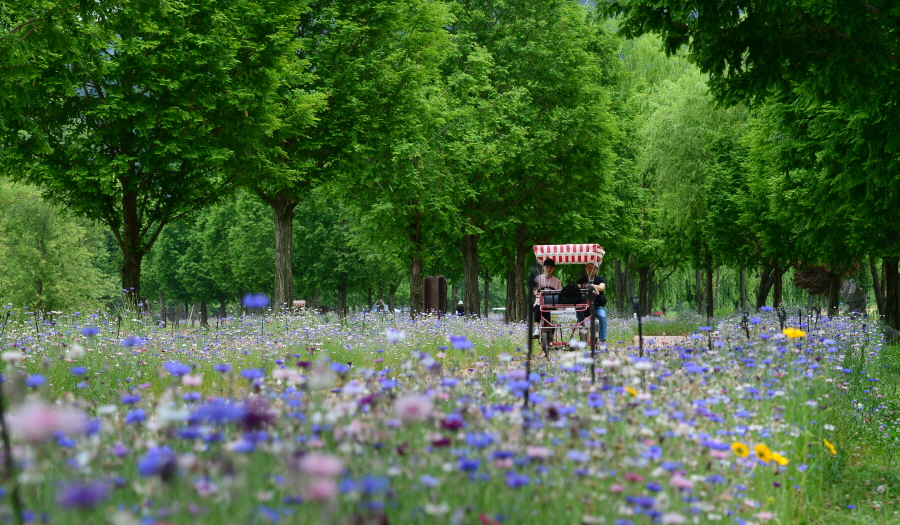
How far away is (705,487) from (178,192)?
14276 millimetres

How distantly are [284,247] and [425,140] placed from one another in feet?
18.3

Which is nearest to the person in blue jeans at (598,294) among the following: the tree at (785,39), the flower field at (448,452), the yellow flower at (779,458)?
the tree at (785,39)

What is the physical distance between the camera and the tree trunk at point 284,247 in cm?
1831

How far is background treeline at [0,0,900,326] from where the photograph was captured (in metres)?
12.7

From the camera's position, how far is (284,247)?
18562 mm

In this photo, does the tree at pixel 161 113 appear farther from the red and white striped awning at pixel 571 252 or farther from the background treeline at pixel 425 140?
the red and white striped awning at pixel 571 252

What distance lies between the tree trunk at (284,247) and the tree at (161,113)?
200cm

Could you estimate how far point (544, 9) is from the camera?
27.1 meters

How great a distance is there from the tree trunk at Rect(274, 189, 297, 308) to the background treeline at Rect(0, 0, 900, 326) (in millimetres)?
52

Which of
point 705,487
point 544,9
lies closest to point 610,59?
point 544,9

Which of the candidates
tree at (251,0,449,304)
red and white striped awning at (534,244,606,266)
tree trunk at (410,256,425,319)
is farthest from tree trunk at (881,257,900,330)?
tree at (251,0,449,304)

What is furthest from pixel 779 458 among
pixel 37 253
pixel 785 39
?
pixel 37 253

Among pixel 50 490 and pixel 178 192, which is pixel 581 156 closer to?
pixel 178 192

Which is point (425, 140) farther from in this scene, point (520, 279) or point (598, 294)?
point (598, 294)
